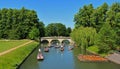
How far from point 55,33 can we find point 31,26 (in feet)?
189

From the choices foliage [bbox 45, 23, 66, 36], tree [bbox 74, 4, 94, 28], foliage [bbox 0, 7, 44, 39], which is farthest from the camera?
foliage [bbox 45, 23, 66, 36]

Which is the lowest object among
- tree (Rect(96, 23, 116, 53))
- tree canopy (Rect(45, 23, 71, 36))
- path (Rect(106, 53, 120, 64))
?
path (Rect(106, 53, 120, 64))

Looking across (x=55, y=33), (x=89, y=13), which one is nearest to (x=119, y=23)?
(x=89, y=13)

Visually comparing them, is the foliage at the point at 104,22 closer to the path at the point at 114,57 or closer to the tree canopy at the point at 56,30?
the path at the point at 114,57

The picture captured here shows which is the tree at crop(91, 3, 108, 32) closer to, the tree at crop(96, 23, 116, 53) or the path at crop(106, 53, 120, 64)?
the tree at crop(96, 23, 116, 53)

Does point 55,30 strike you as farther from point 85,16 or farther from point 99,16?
point 99,16

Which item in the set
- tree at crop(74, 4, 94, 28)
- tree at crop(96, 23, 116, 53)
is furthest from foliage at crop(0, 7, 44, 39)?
tree at crop(96, 23, 116, 53)

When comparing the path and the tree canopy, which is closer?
the path

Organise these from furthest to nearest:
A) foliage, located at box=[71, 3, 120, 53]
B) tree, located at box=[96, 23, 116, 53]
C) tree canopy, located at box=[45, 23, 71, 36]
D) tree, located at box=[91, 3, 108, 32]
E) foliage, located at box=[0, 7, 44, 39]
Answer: tree canopy, located at box=[45, 23, 71, 36] < foliage, located at box=[0, 7, 44, 39] < tree, located at box=[91, 3, 108, 32] < foliage, located at box=[71, 3, 120, 53] < tree, located at box=[96, 23, 116, 53]

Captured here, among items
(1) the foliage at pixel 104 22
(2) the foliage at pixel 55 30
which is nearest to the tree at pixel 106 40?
(1) the foliage at pixel 104 22

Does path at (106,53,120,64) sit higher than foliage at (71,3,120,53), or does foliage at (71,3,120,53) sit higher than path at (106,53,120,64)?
foliage at (71,3,120,53)

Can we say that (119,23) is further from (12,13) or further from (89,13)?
(12,13)

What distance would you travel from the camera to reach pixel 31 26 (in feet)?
451

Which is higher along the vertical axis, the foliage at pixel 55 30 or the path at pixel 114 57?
the foliage at pixel 55 30
